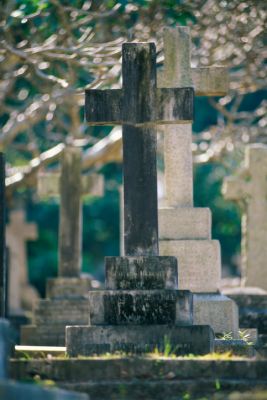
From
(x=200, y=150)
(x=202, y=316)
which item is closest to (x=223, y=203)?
(x=200, y=150)

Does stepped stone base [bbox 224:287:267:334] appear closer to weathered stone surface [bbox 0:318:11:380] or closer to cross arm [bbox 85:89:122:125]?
cross arm [bbox 85:89:122:125]

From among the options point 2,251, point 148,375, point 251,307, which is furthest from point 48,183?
point 148,375

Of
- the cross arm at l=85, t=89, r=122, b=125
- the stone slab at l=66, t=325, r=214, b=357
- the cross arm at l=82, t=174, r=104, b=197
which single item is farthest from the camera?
the cross arm at l=82, t=174, r=104, b=197

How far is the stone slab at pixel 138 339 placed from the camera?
12.1 meters

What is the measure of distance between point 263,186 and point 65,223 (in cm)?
339

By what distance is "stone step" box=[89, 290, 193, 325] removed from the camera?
1257 centimetres

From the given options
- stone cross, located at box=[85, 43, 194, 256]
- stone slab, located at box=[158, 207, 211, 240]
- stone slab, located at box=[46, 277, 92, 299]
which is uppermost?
stone cross, located at box=[85, 43, 194, 256]

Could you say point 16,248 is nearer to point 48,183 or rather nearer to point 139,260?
point 48,183

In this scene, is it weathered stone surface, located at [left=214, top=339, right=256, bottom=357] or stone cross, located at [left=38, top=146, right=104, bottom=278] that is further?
stone cross, located at [left=38, top=146, right=104, bottom=278]

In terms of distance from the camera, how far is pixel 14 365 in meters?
11.3

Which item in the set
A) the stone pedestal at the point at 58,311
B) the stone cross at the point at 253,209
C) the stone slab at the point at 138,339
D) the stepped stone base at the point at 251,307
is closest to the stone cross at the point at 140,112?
the stone slab at the point at 138,339

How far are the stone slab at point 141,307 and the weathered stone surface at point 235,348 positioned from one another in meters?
0.55

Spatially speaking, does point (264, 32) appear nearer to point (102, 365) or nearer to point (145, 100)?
Result: point (145, 100)

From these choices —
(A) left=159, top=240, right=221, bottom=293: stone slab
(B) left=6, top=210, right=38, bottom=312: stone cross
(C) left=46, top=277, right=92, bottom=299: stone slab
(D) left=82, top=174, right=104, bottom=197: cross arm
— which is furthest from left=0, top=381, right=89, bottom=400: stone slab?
(B) left=6, top=210, right=38, bottom=312: stone cross
